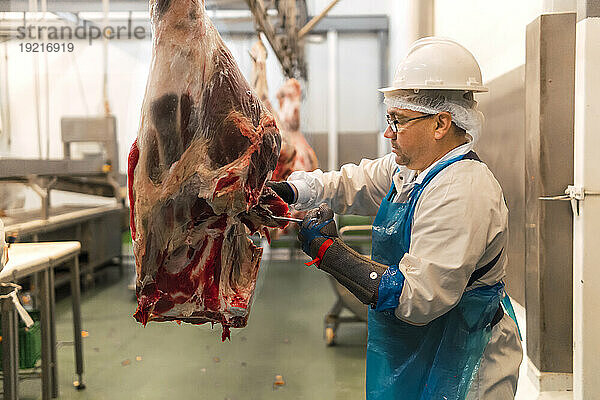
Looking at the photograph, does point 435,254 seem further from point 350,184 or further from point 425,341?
point 350,184

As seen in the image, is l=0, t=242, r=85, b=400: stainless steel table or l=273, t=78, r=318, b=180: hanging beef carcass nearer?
l=0, t=242, r=85, b=400: stainless steel table

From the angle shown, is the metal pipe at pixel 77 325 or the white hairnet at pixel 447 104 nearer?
the white hairnet at pixel 447 104

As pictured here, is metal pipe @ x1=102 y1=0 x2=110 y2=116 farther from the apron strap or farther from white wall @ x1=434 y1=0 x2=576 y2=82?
the apron strap

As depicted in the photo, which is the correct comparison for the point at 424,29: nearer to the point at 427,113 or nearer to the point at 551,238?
the point at 551,238

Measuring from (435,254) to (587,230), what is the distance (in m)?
0.82

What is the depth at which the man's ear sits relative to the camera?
165 cm

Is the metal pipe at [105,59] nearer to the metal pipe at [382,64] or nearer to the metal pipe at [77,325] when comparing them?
the metal pipe at [77,325]

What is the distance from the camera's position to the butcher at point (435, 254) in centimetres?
147

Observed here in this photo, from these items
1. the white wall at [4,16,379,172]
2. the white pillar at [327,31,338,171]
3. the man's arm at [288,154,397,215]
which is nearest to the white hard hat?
the man's arm at [288,154,397,215]

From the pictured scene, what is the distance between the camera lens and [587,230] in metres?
1.96

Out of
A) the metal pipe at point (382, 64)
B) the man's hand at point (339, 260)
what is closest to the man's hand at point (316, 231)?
the man's hand at point (339, 260)

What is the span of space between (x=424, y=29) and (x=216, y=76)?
8.78 feet

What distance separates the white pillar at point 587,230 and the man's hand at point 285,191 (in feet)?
3.30

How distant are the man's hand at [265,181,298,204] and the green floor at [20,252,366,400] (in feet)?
6.30
